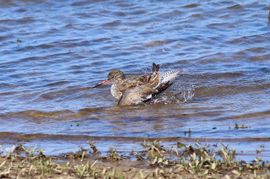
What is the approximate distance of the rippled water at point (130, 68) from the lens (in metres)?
9.09

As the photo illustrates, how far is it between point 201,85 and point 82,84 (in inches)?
70.8

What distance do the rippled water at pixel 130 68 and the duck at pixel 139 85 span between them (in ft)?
0.58

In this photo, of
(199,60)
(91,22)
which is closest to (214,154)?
(199,60)

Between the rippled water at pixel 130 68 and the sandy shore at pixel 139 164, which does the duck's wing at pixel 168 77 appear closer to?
the rippled water at pixel 130 68

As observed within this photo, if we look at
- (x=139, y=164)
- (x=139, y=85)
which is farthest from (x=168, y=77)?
(x=139, y=164)

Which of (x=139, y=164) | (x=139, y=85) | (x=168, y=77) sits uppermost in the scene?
(x=168, y=77)

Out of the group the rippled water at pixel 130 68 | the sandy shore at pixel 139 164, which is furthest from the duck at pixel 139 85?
the sandy shore at pixel 139 164

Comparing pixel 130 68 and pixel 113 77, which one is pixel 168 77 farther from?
pixel 130 68

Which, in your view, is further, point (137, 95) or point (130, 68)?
point (130, 68)

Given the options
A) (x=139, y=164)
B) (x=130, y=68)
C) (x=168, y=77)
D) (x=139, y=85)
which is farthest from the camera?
(x=130, y=68)

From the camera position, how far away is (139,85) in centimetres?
1170

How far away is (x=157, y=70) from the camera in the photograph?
1170cm

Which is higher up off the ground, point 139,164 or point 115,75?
point 115,75

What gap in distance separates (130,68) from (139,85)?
60.1 inches
